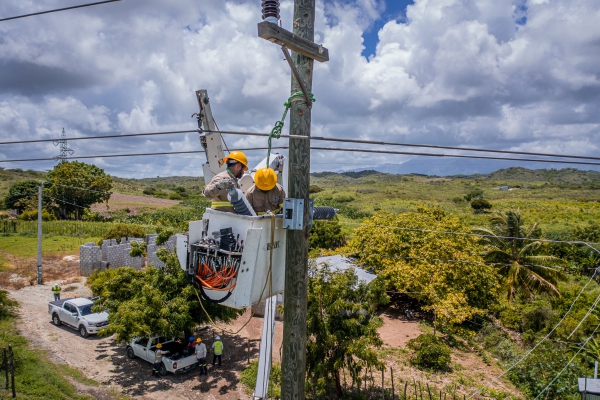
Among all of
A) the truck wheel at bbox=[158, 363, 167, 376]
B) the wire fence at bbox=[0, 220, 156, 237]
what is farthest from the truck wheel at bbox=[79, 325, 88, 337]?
the wire fence at bbox=[0, 220, 156, 237]

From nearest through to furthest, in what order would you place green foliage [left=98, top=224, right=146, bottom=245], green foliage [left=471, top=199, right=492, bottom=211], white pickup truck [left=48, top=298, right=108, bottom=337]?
white pickup truck [left=48, top=298, right=108, bottom=337]
green foliage [left=98, top=224, right=146, bottom=245]
green foliage [left=471, top=199, right=492, bottom=211]

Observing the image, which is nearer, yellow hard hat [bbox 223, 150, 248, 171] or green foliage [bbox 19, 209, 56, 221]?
yellow hard hat [bbox 223, 150, 248, 171]

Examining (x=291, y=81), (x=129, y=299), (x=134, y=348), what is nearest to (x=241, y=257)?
(x=291, y=81)

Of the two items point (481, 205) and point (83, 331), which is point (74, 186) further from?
point (481, 205)

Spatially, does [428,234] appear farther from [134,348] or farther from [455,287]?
[134,348]

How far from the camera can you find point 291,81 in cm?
547

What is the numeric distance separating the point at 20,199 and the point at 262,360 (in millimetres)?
52368

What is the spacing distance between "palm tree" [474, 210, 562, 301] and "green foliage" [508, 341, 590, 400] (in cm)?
480

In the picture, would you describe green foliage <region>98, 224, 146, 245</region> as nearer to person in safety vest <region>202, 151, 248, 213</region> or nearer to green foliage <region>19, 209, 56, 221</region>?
green foliage <region>19, 209, 56, 221</region>

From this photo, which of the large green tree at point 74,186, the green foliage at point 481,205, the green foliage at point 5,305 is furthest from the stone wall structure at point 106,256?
the green foliage at point 481,205

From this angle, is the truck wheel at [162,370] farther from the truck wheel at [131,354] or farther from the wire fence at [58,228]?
the wire fence at [58,228]

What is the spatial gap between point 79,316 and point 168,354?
5.33 meters

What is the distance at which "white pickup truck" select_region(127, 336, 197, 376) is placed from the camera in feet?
44.7

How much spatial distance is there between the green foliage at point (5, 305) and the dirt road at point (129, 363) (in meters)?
0.55
